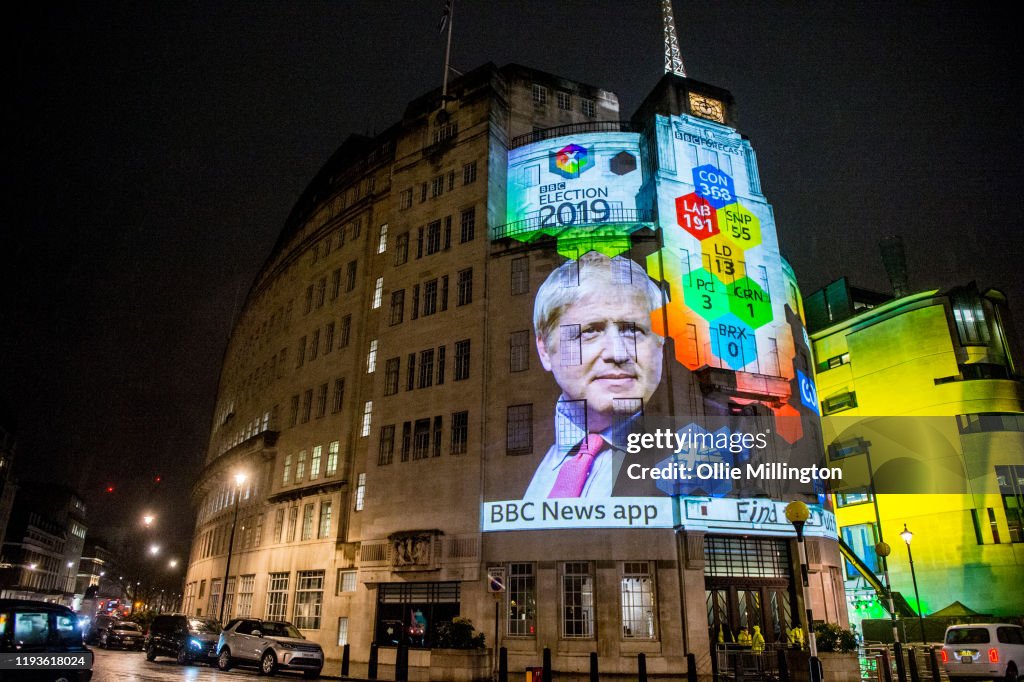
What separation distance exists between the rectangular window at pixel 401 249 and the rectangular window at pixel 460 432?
436 inches

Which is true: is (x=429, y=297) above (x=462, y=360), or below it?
above

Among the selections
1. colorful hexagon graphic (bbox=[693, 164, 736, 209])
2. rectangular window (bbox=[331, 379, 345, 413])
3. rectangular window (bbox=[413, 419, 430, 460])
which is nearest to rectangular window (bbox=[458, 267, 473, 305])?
rectangular window (bbox=[413, 419, 430, 460])

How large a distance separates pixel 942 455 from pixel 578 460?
29772 mm

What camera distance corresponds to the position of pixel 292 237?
5419 centimetres

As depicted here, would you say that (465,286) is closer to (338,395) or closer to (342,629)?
(338,395)

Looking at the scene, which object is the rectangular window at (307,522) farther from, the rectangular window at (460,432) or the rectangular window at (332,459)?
the rectangular window at (460,432)

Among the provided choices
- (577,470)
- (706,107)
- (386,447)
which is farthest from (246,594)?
(706,107)

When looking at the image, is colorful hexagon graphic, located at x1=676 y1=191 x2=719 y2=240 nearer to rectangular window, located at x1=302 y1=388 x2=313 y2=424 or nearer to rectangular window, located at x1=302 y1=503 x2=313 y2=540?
rectangular window, located at x1=302 y1=388 x2=313 y2=424

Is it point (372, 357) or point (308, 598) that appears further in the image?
point (372, 357)

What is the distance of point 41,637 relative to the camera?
14.0 meters

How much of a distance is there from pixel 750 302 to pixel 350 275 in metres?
25.4

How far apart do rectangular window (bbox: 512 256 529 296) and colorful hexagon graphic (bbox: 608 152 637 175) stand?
Result: 287 inches

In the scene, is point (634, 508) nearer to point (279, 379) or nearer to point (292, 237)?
point (279, 379)

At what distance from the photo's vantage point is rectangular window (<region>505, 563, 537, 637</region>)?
27234 millimetres
